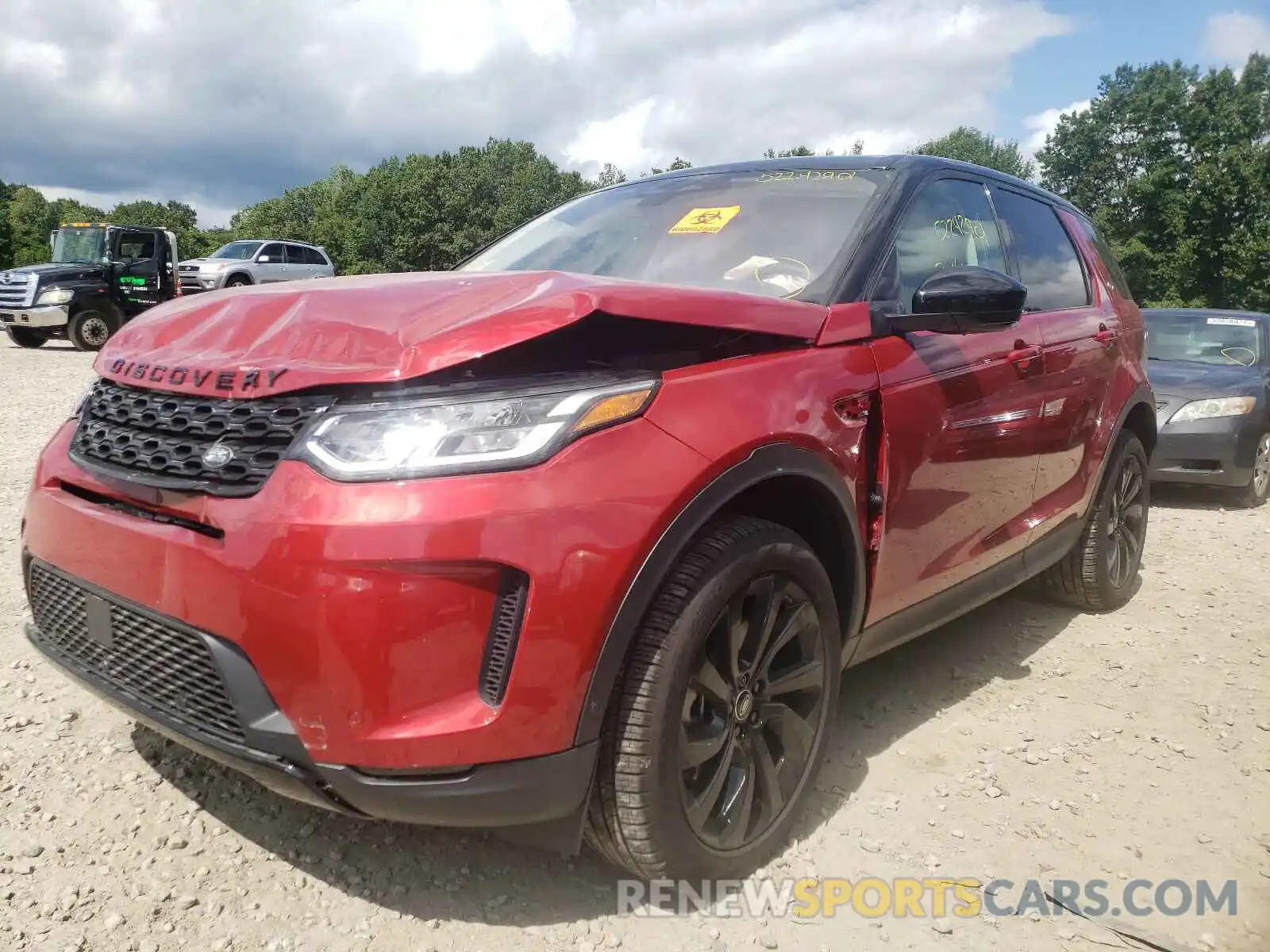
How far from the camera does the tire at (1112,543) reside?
4.09m

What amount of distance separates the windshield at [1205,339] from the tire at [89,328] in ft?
49.1

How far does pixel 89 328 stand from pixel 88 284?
27.6 inches

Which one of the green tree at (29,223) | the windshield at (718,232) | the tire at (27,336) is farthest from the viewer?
the green tree at (29,223)

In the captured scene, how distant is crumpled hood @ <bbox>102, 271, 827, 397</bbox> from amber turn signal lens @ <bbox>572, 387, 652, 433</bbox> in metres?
0.16

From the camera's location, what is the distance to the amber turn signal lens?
5.67 ft

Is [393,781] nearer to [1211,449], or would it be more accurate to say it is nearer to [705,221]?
[705,221]

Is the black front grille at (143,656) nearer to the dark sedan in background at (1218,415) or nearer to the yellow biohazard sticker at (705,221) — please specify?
the yellow biohazard sticker at (705,221)

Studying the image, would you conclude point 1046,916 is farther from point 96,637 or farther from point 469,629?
point 96,637

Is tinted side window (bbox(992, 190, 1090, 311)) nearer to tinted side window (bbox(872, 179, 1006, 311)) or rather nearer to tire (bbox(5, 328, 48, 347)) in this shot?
tinted side window (bbox(872, 179, 1006, 311))

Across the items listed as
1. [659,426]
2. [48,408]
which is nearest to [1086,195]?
[48,408]

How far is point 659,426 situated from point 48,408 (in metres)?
9.04

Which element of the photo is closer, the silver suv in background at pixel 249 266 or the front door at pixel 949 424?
the front door at pixel 949 424

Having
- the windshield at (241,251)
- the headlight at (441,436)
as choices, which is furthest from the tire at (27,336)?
the headlight at (441,436)

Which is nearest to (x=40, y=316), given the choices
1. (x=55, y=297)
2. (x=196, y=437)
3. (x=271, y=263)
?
(x=55, y=297)
